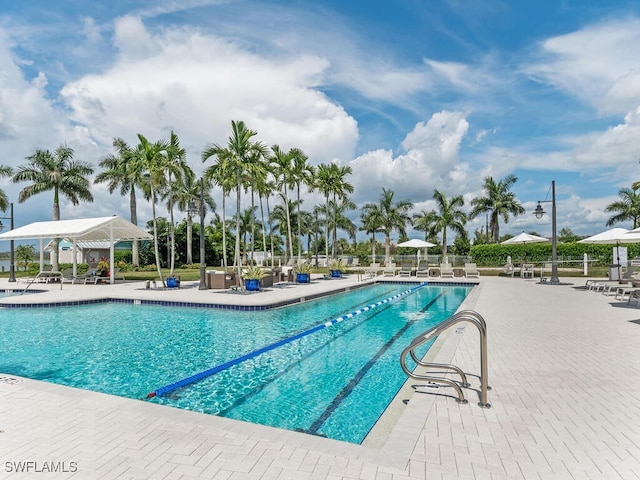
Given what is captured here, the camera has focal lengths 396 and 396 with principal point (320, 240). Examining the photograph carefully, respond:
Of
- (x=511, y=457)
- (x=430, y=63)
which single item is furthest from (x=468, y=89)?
(x=511, y=457)

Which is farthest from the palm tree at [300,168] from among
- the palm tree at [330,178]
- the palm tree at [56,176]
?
the palm tree at [56,176]

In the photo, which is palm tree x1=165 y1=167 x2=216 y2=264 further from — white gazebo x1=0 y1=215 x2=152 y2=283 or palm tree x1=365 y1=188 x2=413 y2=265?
palm tree x1=365 y1=188 x2=413 y2=265

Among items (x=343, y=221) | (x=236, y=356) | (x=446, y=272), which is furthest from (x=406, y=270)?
(x=343, y=221)

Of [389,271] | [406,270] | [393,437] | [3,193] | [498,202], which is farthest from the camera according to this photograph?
[498,202]

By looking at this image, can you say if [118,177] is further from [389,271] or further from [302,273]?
[389,271]

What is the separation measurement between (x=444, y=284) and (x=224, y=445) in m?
18.8

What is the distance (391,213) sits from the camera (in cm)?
4009

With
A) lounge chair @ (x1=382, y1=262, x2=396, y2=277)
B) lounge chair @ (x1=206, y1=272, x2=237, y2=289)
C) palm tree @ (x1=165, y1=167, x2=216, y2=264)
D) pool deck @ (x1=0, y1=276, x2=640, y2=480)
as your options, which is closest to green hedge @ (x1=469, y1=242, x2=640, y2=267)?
lounge chair @ (x1=382, y1=262, x2=396, y2=277)

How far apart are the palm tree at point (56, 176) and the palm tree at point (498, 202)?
33467 mm

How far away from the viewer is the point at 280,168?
974 inches

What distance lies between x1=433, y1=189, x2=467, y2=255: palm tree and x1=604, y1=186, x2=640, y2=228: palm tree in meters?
15.0

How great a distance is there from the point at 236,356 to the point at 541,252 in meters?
31.8

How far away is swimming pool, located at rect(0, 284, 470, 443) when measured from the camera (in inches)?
193

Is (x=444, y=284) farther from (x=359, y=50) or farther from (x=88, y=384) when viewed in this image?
(x=88, y=384)
